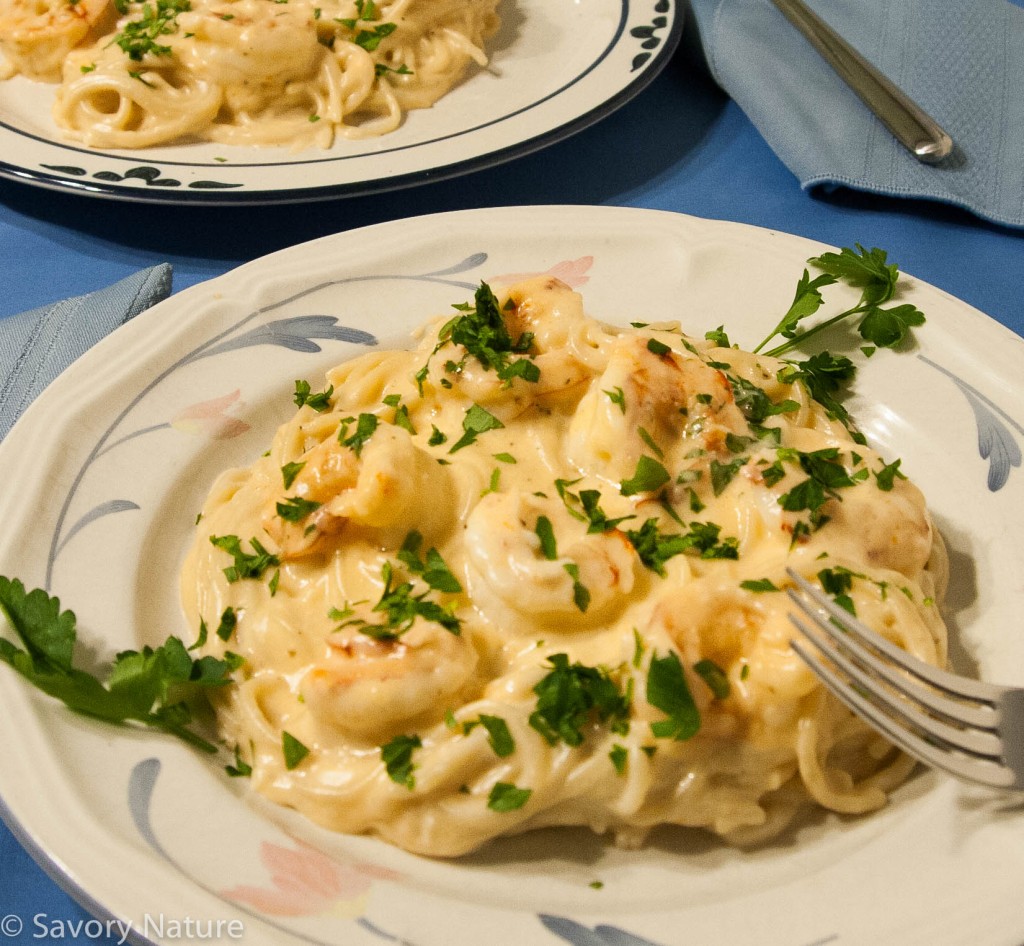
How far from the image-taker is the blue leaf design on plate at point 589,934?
2.21 m

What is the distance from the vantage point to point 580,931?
2234 mm

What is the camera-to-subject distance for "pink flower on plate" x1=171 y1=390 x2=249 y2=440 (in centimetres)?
332

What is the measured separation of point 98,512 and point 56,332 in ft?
3.28

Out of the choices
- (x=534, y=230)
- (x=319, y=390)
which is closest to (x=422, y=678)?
(x=319, y=390)

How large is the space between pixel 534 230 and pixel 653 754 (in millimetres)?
2145

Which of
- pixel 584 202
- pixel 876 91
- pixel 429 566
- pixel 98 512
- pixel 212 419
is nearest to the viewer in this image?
pixel 429 566

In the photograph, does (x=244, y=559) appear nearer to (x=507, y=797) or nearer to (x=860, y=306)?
(x=507, y=797)

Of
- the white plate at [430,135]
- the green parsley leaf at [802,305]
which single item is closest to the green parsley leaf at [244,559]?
the green parsley leaf at [802,305]

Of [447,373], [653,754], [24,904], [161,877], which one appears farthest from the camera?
[447,373]

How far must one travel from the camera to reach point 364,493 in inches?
106

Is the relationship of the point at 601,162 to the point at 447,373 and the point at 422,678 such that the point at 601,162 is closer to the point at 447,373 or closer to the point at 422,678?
the point at 447,373

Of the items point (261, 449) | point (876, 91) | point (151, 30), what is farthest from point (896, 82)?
point (261, 449)

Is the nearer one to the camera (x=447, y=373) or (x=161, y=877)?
(x=161, y=877)

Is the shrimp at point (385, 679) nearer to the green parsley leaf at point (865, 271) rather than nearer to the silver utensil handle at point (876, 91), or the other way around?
the green parsley leaf at point (865, 271)
